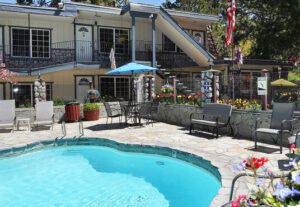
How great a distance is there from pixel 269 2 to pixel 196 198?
20381 mm

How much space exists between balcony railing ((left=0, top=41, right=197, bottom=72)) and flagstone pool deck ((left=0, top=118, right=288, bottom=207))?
20.7ft

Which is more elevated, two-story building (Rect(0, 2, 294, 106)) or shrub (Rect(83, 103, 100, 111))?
two-story building (Rect(0, 2, 294, 106))

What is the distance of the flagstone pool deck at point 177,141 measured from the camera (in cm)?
700

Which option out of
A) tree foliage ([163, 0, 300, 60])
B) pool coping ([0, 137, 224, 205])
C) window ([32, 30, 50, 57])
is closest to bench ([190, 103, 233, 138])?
pool coping ([0, 137, 224, 205])

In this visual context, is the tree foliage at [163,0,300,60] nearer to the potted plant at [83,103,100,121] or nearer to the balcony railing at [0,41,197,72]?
the balcony railing at [0,41,197,72]

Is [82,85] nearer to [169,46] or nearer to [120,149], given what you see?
[169,46]

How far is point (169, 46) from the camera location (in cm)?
2422

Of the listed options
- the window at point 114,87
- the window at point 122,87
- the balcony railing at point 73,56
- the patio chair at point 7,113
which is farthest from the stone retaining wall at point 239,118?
the window at point 122,87

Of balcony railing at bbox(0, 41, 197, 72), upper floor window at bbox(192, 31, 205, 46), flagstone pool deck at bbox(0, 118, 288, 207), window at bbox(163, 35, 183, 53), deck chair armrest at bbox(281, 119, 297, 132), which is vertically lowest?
flagstone pool deck at bbox(0, 118, 288, 207)

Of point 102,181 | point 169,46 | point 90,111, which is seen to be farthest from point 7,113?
point 169,46

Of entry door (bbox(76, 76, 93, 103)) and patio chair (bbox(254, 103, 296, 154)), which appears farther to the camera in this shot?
entry door (bbox(76, 76, 93, 103))

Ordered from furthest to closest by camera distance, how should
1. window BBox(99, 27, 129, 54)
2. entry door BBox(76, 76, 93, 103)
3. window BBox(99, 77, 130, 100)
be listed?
window BBox(99, 77, 130, 100) → window BBox(99, 27, 129, 54) → entry door BBox(76, 76, 93, 103)

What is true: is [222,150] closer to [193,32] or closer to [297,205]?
[297,205]

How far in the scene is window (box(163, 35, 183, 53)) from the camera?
23909 mm
